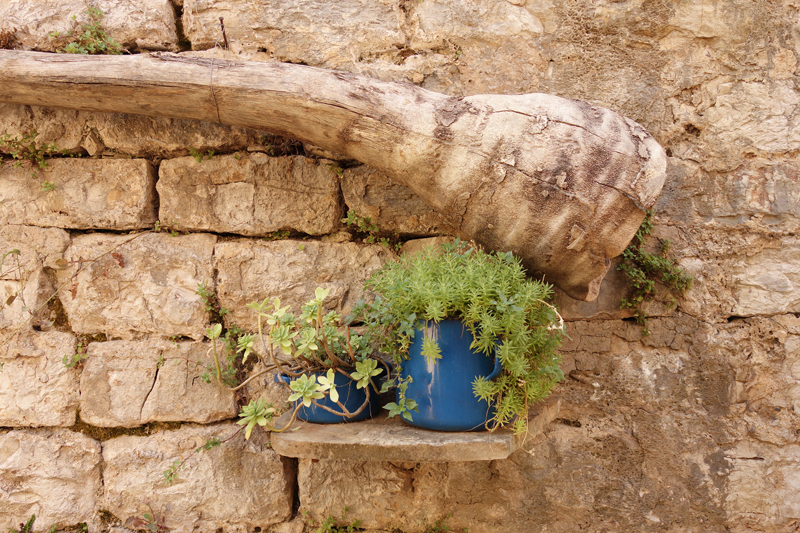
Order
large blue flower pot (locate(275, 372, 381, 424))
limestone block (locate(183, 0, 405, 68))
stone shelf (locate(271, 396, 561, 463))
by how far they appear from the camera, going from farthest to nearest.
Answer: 1. limestone block (locate(183, 0, 405, 68))
2. large blue flower pot (locate(275, 372, 381, 424))
3. stone shelf (locate(271, 396, 561, 463))

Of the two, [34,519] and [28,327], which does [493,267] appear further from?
[34,519]

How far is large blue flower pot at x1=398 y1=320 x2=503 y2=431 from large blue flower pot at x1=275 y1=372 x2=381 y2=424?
24cm

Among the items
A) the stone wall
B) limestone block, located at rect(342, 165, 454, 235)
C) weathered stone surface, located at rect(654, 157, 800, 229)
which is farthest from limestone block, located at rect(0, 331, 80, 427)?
weathered stone surface, located at rect(654, 157, 800, 229)

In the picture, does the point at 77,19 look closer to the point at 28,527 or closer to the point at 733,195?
the point at 28,527

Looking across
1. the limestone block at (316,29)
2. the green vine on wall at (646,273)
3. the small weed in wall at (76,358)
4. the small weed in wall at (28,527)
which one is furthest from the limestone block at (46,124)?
the green vine on wall at (646,273)

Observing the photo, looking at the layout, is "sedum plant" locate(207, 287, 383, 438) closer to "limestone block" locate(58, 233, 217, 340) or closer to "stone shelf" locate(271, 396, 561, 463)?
"stone shelf" locate(271, 396, 561, 463)

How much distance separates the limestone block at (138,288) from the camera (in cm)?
182

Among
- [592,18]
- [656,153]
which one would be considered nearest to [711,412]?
[656,153]

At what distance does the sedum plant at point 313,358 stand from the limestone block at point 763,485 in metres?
1.26

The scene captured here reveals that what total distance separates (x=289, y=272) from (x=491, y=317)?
0.86 metres

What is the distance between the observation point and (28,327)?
182cm

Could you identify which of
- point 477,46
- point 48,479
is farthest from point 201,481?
point 477,46

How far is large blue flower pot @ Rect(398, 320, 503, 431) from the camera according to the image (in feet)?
4.16

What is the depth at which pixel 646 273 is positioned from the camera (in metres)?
1.73
